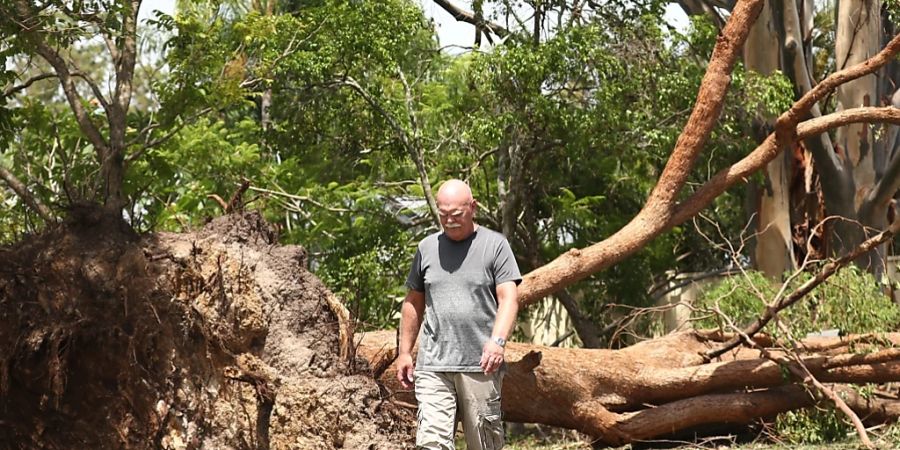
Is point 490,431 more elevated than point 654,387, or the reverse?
point 490,431

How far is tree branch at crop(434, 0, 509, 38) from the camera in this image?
55.2ft

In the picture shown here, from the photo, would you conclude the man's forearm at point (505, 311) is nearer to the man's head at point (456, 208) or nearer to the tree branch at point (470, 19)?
the man's head at point (456, 208)

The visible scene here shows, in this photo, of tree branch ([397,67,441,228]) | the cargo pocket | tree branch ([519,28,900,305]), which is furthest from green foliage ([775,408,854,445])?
tree branch ([397,67,441,228])

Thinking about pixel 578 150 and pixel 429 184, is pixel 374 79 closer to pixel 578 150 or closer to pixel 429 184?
pixel 429 184

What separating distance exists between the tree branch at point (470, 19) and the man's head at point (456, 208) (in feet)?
33.0

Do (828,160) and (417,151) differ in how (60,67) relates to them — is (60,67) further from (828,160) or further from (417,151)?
(828,160)

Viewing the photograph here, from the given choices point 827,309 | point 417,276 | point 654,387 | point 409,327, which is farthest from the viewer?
point 827,309

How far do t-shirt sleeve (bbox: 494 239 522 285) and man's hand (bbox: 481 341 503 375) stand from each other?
357 millimetres

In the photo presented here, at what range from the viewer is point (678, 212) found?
11281 millimetres

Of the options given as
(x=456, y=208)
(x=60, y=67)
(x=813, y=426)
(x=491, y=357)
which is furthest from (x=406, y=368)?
(x=60, y=67)

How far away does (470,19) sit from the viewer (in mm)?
18125

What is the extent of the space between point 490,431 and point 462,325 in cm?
58

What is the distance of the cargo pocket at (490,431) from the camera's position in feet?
20.6

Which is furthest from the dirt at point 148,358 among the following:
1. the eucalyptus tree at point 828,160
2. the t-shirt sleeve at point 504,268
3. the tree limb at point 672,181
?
the eucalyptus tree at point 828,160
